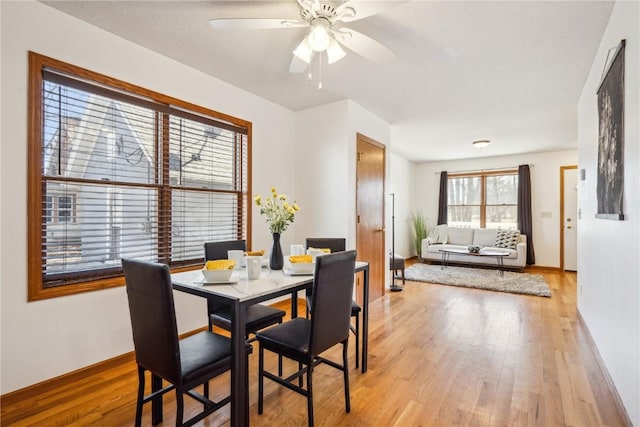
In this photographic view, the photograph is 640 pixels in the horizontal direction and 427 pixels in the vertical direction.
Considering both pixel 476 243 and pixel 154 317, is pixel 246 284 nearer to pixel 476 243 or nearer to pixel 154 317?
pixel 154 317

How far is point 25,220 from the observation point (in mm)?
1967

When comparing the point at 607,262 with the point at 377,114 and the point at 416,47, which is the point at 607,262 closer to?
the point at 416,47

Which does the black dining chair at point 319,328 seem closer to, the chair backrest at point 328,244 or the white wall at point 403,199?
the chair backrest at point 328,244

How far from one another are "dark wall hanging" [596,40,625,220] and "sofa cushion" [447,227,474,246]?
4.79 meters

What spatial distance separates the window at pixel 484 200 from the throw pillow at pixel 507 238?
1.81 feet

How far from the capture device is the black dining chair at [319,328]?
165 cm

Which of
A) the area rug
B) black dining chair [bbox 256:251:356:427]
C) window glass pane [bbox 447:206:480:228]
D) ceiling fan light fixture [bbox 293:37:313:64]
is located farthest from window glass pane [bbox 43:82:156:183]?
window glass pane [bbox 447:206:480:228]

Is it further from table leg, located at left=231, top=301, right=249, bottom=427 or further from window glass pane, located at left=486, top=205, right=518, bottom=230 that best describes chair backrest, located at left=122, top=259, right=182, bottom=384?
window glass pane, located at left=486, top=205, right=518, bottom=230

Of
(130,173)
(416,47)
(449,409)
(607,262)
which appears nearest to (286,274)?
(449,409)

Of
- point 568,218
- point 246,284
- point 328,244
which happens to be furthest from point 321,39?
point 568,218

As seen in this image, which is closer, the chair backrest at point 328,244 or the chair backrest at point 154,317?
the chair backrest at point 154,317

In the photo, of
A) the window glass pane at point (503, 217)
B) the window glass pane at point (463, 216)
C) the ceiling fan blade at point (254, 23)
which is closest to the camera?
the ceiling fan blade at point (254, 23)

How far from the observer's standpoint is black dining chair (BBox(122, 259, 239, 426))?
4.46 ft

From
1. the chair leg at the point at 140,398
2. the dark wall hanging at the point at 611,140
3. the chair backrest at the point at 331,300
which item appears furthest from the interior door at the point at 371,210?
the chair leg at the point at 140,398
